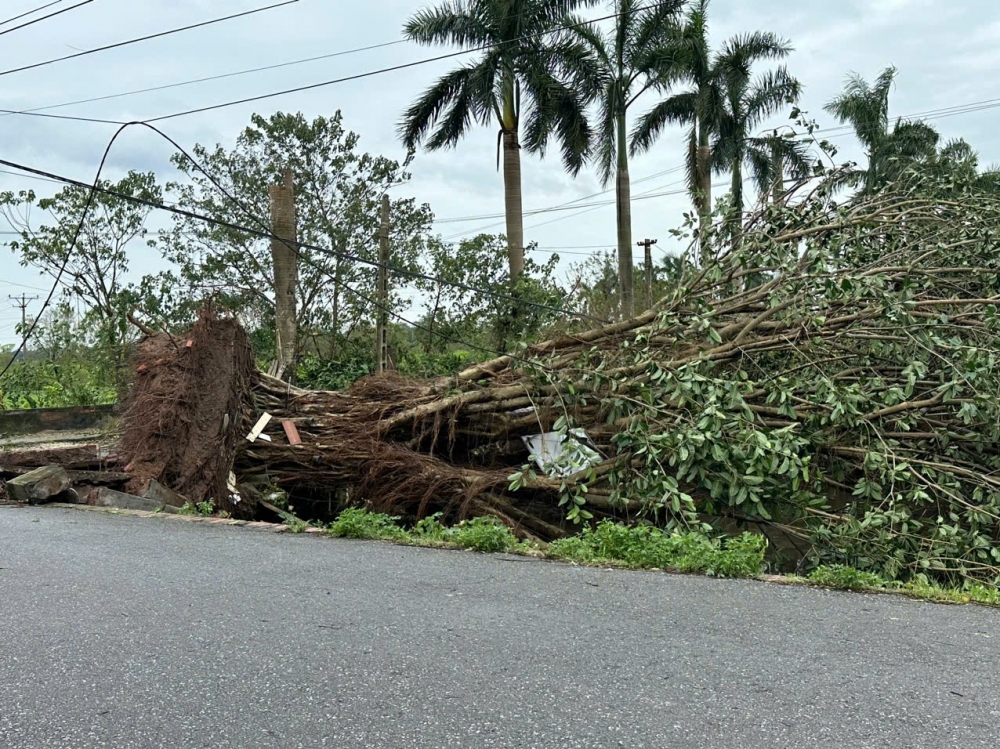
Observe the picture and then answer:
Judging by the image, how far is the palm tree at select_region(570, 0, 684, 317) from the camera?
21859 millimetres

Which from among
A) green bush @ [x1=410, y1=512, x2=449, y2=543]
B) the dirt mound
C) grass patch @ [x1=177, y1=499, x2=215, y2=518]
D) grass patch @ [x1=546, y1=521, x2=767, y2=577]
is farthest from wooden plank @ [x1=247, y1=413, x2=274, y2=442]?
grass patch @ [x1=546, y1=521, x2=767, y2=577]

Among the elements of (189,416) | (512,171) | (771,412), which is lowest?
(771,412)

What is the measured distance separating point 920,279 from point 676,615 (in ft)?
17.8

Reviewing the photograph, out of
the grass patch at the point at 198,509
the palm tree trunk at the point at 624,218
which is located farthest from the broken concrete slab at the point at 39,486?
the palm tree trunk at the point at 624,218

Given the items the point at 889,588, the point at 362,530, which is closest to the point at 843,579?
the point at 889,588

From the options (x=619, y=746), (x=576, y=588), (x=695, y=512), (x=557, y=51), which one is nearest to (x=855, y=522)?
(x=695, y=512)

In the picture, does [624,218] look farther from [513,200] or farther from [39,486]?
[39,486]

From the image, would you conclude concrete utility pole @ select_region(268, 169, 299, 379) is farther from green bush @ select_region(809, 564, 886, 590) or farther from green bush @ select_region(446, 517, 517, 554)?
green bush @ select_region(809, 564, 886, 590)

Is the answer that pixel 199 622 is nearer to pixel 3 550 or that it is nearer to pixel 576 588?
pixel 576 588

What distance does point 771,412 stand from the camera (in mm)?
7934

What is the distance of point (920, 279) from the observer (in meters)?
8.16

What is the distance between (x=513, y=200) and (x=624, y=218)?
331cm

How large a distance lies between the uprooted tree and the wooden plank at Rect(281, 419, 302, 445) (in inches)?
4.7

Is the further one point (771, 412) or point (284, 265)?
point (284, 265)
